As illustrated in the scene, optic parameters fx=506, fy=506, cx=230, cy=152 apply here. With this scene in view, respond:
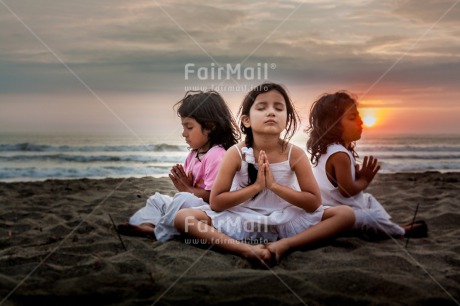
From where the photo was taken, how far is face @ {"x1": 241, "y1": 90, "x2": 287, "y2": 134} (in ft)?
13.4

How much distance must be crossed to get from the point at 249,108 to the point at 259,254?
4.17 feet

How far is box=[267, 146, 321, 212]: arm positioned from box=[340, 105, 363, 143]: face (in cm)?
73

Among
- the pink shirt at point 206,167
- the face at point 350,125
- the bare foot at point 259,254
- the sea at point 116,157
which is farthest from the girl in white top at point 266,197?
the sea at point 116,157

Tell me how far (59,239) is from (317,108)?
266 cm

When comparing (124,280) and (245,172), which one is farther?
(245,172)

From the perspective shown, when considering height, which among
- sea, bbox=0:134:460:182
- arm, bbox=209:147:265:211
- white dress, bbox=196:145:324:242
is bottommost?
sea, bbox=0:134:460:182

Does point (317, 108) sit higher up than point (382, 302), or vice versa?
point (317, 108)

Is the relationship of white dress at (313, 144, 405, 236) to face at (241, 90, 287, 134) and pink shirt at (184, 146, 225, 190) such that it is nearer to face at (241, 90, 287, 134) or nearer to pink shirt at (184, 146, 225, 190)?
face at (241, 90, 287, 134)

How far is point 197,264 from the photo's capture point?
361cm

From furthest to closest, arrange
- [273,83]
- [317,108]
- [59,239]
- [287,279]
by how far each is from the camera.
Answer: [317,108], [59,239], [273,83], [287,279]

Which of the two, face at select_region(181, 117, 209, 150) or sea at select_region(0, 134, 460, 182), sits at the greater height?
face at select_region(181, 117, 209, 150)

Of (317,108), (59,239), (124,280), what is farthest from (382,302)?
(59,239)

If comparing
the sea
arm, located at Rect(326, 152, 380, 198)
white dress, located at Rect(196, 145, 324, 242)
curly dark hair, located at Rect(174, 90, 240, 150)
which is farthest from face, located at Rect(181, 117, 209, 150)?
the sea

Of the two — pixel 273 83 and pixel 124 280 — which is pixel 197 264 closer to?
pixel 124 280
